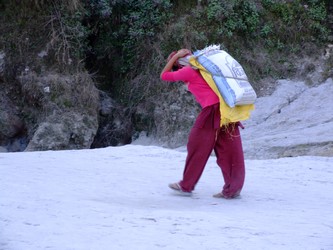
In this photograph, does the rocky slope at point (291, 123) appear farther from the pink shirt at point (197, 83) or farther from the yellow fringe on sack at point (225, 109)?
the pink shirt at point (197, 83)

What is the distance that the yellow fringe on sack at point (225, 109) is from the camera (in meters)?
6.02

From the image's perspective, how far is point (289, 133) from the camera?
1083 cm

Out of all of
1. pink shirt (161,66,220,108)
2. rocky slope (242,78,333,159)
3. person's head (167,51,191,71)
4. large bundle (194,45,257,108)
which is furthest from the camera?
rocky slope (242,78,333,159)

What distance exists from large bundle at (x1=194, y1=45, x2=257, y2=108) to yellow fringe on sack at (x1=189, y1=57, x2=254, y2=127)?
3 cm

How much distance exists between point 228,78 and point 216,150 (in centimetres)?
73

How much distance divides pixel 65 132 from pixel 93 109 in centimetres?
84

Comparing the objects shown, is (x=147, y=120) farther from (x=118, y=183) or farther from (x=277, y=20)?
(x=118, y=183)

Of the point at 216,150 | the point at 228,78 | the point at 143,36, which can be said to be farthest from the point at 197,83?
the point at 143,36

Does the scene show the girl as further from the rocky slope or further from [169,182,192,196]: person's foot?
the rocky slope

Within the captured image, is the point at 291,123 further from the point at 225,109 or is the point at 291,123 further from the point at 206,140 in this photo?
the point at 225,109

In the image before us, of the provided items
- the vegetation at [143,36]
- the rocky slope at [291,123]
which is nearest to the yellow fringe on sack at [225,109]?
the rocky slope at [291,123]

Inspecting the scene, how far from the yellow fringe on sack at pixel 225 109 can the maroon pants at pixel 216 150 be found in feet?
0.49

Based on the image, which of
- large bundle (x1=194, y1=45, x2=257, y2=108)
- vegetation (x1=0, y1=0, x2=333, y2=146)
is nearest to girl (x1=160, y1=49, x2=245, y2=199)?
large bundle (x1=194, y1=45, x2=257, y2=108)

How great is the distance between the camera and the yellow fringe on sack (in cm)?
602
